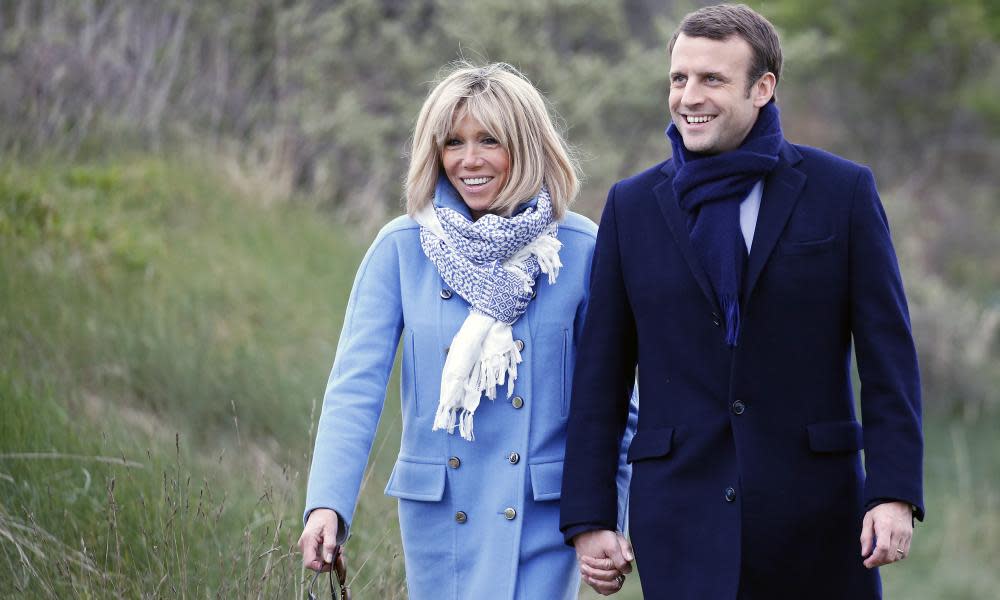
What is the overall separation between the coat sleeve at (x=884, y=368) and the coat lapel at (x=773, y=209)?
0.56ft

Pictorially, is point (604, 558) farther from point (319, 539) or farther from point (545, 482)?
point (319, 539)

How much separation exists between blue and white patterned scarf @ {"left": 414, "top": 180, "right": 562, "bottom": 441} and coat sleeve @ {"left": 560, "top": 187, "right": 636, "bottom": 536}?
19 centimetres

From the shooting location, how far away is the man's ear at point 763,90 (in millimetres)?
3420

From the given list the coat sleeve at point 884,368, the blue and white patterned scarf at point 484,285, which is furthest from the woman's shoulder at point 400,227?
the coat sleeve at point 884,368

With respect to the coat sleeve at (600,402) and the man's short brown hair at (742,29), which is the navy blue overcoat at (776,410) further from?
the man's short brown hair at (742,29)

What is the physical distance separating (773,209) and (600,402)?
65cm

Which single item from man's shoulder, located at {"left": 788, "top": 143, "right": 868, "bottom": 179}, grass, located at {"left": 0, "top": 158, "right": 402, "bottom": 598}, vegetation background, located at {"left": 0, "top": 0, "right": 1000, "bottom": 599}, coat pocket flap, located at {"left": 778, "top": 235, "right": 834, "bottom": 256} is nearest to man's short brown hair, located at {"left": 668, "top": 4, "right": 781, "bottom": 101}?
man's shoulder, located at {"left": 788, "top": 143, "right": 868, "bottom": 179}

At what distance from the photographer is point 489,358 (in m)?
3.58

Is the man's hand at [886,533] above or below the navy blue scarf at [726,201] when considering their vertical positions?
below

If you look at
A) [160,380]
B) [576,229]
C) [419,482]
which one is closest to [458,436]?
[419,482]

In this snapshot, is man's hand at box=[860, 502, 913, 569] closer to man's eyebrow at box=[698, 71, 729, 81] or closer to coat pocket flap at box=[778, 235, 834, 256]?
coat pocket flap at box=[778, 235, 834, 256]

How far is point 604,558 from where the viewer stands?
3.41m

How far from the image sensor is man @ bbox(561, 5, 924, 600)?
3309 millimetres

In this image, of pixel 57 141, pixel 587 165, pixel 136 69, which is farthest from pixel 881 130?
pixel 57 141
